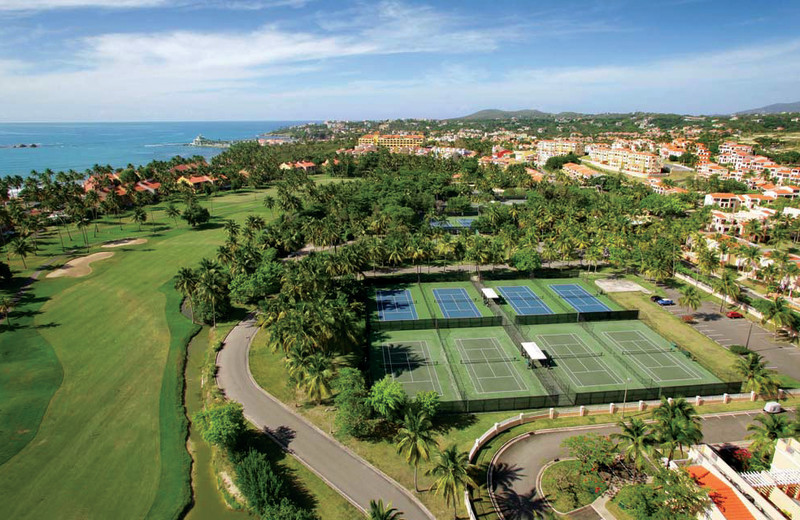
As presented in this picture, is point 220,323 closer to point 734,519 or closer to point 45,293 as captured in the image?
point 45,293

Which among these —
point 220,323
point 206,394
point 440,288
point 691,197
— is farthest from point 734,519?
point 691,197

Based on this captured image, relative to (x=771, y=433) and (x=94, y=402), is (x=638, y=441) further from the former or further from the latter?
(x=94, y=402)

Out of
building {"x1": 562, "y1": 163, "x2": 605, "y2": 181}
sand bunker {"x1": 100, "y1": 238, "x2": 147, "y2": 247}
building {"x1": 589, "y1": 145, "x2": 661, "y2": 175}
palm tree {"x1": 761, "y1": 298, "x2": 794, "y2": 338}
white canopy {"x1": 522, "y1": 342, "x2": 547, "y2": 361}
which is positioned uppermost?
building {"x1": 589, "y1": 145, "x2": 661, "y2": 175}

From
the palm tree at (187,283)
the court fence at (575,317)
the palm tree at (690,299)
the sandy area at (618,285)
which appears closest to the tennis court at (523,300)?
A: the court fence at (575,317)

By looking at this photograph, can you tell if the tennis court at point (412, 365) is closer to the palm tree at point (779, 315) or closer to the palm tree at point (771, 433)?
the palm tree at point (771, 433)

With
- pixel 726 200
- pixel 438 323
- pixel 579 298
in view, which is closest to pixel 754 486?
pixel 438 323

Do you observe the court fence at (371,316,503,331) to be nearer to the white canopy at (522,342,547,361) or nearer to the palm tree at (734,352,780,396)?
the white canopy at (522,342,547,361)

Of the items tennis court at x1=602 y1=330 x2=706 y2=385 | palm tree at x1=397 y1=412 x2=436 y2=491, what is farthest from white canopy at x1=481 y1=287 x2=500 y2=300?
palm tree at x1=397 y1=412 x2=436 y2=491
